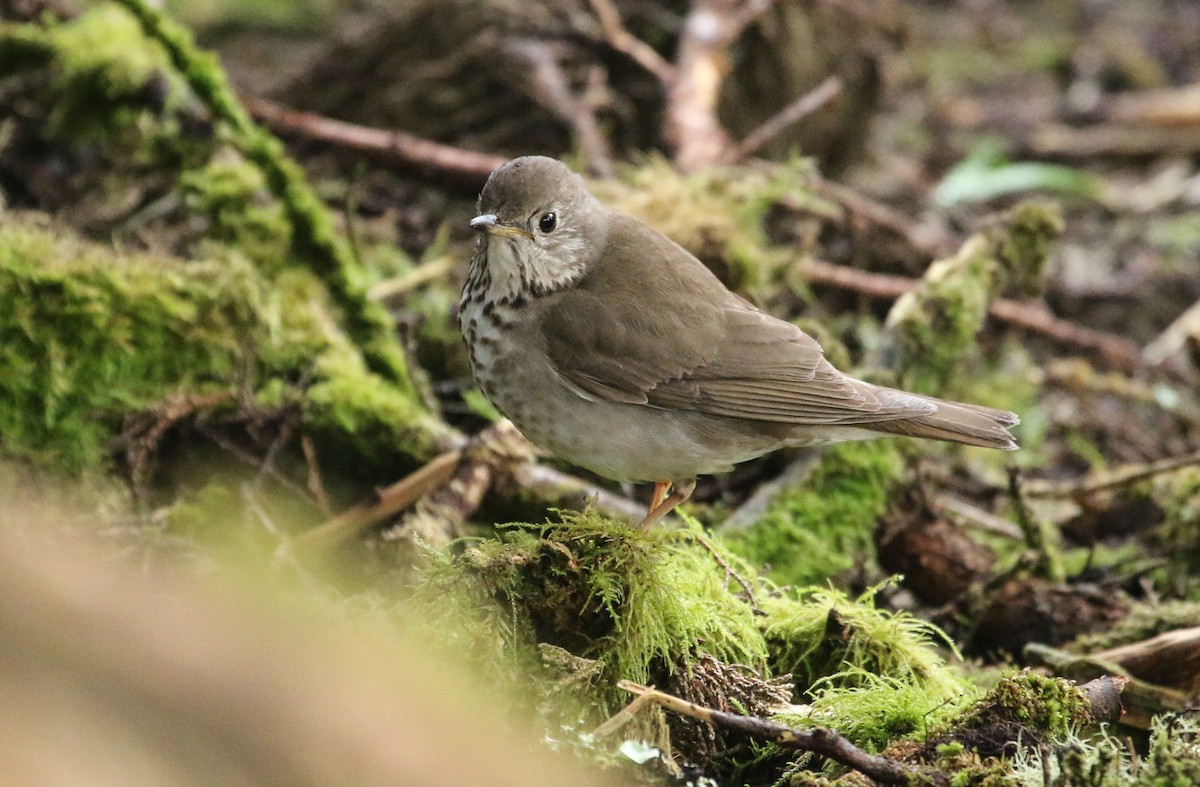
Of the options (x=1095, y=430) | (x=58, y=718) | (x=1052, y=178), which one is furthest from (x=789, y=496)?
(x=1052, y=178)

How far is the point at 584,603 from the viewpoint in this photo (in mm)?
3273

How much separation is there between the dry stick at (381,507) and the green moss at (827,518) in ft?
3.90

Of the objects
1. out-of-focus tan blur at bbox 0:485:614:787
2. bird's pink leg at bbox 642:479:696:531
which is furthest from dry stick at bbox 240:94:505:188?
out-of-focus tan blur at bbox 0:485:614:787

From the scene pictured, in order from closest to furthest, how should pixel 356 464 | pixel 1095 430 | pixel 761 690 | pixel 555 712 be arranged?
pixel 555 712
pixel 761 690
pixel 356 464
pixel 1095 430

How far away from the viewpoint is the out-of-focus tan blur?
3.65ft

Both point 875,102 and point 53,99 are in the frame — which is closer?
point 53,99

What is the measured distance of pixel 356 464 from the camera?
4.93 m

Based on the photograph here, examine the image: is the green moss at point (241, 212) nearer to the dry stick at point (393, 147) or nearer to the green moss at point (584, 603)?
the dry stick at point (393, 147)

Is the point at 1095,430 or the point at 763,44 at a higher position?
the point at 763,44

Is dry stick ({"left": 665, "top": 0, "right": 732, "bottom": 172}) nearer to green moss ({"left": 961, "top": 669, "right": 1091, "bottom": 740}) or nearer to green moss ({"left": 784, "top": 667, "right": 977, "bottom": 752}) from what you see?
green moss ({"left": 784, "top": 667, "right": 977, "bottom": 752})

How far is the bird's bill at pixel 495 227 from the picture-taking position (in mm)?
4074

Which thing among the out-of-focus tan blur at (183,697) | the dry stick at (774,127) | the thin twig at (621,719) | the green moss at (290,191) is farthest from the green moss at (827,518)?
the out-of-focus tan blur at (183,697)

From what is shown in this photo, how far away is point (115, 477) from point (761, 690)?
2773 millimetres

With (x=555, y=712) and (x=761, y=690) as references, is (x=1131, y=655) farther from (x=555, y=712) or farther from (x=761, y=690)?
(x=555, y=712)
